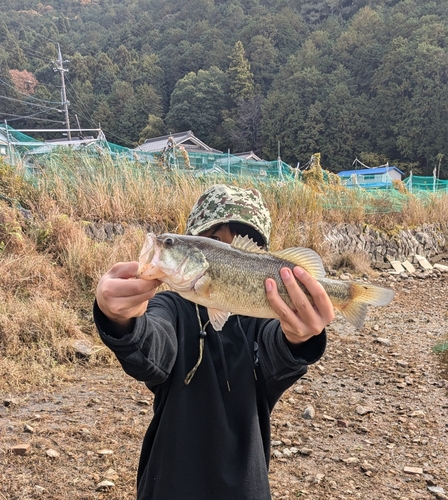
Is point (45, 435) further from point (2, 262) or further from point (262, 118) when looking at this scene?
point (262, 118)

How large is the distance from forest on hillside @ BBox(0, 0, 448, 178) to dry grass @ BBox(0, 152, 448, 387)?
92.9 ft

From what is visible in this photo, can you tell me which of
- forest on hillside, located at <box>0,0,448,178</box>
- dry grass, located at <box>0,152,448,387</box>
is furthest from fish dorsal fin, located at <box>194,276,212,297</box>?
forest on hillside, located at <box>0,0,448,178</box>

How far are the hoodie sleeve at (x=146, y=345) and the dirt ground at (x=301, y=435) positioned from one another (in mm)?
1623

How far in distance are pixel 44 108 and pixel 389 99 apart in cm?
4300

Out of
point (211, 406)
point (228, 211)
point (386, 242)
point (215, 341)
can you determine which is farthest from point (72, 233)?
point (386, 242)

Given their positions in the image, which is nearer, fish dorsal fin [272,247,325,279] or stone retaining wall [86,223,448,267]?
fish dorsal fin [272,247,325,279]

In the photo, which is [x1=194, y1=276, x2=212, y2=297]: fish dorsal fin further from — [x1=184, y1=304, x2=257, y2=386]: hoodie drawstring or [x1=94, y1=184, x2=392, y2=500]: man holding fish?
[x1=184, y1=304, x2=257, y2=386]: hoodie drawstring

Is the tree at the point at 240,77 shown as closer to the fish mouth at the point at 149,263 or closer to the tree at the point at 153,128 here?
the tree at the point at 153,128

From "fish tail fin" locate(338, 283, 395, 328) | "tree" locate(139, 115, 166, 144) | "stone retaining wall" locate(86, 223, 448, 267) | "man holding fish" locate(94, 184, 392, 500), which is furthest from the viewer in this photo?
"tree" locate(139, 115, 166, 144)

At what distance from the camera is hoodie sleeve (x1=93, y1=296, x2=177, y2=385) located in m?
1.41

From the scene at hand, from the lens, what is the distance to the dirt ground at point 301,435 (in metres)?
2.88

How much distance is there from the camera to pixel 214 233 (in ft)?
7.03

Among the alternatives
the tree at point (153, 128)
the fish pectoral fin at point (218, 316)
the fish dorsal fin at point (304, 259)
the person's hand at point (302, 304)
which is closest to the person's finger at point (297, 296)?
the person's hand at point (302, 304)

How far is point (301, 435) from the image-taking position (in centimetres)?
369
